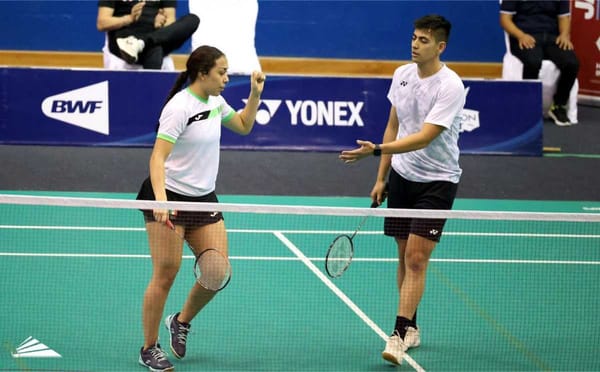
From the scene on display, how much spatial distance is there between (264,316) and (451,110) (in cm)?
183

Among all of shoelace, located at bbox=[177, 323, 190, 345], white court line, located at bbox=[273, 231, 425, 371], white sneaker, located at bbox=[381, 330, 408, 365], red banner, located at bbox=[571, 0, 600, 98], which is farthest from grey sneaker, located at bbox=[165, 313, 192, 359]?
red banner, located at bbox=[571, 0, 600, 98]

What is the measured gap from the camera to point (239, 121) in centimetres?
594

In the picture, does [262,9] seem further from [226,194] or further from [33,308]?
[33,308]

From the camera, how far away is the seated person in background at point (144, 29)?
11422mm

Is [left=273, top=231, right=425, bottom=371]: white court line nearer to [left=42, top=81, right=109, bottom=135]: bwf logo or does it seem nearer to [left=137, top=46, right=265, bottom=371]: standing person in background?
[left=137, top=46, right=265, bottom=371]: standing person in background

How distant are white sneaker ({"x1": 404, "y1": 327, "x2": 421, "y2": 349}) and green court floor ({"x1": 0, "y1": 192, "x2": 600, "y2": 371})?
45 mm

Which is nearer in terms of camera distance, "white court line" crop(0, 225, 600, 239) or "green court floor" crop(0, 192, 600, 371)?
"green court floor" crop(0, 192, 600, 371)

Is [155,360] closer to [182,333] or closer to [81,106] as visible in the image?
[182,333]

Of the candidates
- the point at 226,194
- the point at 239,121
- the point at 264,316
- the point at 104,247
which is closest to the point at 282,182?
the point at 226,194

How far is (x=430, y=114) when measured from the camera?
5.84 m

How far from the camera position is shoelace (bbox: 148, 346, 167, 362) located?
563cm

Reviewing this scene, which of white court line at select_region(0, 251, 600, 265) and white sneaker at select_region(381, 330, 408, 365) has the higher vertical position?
white court line at select_region(0, 251, 600, 265)

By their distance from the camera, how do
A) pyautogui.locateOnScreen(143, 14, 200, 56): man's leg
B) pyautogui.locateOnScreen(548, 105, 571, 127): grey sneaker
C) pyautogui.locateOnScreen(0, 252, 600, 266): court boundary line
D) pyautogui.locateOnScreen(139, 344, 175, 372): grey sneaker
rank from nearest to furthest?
pyautogui.locateOnScreen(139, 344, 175, 372): grey sneaker → pyautogui.locateOnScreen(0, 252, 600, 266): court boundary line → pyautogui.locateOnScreen(143, 14, 200, 56): man's leg → pyautogui.locateOnScreen(548, 105, 571, 127): grey sneaker

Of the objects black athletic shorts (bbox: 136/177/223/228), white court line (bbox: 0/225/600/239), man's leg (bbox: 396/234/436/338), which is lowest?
man's leg (bbox: 396/234/436/338)
